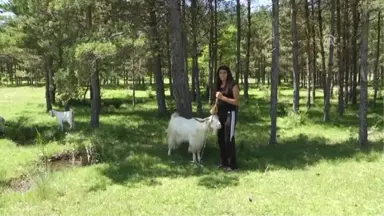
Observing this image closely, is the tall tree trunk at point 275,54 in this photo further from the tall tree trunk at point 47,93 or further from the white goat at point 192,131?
the tall tree trunk at point 47,93

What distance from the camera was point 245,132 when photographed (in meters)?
14.5

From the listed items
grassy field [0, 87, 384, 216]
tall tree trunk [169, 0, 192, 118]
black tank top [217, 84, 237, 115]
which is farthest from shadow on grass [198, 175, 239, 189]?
tall tree trunk [169, 0, 192, 118]

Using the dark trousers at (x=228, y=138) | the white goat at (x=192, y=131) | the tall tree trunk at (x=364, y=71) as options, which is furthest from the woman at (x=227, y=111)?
A: the tall tree trunk at (x=364, y=71)

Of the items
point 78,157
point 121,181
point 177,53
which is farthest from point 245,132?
point 121,181

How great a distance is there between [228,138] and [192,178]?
1.28 meters

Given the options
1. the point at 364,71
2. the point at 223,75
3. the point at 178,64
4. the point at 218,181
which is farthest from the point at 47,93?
the point at 364,71

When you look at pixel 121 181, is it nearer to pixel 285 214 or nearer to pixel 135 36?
pixel 285 214

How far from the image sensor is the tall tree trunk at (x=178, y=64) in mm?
11188

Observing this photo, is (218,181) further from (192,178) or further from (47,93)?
(47,93)

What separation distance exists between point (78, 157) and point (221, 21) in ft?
66.4

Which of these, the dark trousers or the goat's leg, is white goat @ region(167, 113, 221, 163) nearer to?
the goat's leg

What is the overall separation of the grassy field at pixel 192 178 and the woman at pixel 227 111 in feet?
1.41

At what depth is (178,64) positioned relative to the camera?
11.3 m

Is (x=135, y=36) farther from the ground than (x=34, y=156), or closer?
farther from the ground
